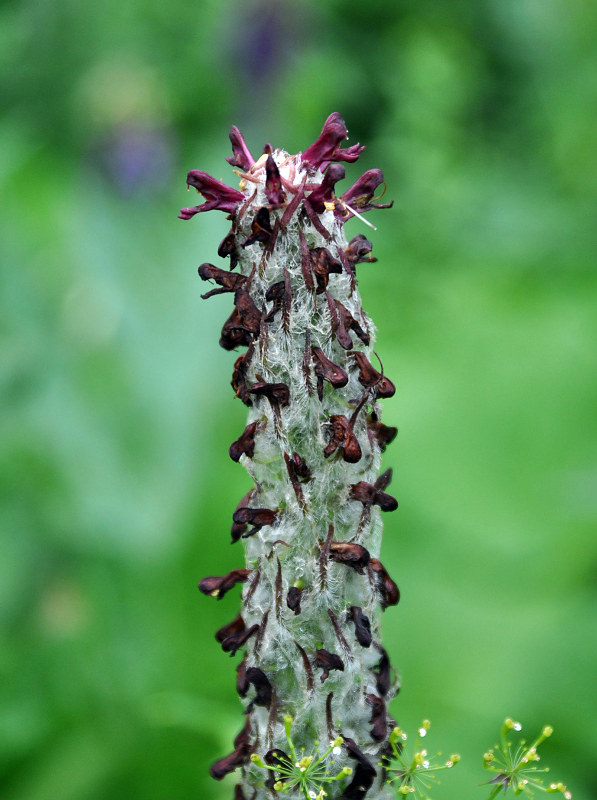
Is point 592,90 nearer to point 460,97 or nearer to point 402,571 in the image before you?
point 460,97

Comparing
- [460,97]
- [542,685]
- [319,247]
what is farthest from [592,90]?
[319,247]

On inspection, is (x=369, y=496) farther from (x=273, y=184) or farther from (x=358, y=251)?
(x=273, y=184)

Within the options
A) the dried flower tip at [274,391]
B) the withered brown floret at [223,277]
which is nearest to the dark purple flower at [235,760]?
the dried flower tip at [274,391]

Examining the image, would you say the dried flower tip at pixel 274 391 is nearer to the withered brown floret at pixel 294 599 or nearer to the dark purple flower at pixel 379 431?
the dark purple flower at pixel 379 431

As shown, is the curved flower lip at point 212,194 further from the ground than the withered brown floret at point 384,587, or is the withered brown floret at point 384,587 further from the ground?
the curved flower lip at point 212,194

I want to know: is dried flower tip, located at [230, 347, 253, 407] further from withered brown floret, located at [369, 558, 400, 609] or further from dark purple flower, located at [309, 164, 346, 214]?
withered brown floret, located at [369, 558, 400, 609]

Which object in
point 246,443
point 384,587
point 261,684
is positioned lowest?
point 261,684

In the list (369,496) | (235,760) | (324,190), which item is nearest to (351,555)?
(369,496)
